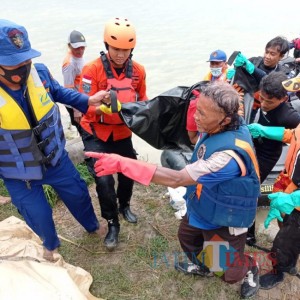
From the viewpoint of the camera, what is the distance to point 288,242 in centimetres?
263

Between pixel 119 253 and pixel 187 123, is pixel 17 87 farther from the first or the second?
pixel 119 253

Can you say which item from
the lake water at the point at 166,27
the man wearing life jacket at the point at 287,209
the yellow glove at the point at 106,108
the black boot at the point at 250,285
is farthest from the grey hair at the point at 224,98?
the lake water at the point at 166,27

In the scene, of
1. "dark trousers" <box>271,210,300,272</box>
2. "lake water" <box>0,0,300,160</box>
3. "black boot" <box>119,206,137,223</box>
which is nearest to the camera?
"dark trousers" <box>271,210,300,272</box>

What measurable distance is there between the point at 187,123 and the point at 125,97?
22.5 inches

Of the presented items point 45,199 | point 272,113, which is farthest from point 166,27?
point 45,199

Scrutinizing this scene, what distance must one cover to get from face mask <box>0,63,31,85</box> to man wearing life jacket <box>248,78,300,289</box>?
176cm

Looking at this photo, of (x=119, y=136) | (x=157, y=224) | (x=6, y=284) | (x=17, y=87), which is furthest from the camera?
(x=157, y=224)

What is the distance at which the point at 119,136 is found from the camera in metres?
3.12

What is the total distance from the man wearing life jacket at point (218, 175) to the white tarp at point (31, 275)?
2.55ft

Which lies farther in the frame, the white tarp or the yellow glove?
the yellow glove

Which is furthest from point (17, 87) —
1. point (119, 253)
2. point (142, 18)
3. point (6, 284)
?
point (142, 18)

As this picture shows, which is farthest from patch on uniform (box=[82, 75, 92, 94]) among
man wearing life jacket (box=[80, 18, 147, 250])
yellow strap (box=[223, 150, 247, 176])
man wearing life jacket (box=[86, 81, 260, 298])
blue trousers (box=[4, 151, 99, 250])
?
yellow strap (box=[223, 150, 247, 176])

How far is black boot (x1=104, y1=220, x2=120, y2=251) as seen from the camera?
320 centimetres

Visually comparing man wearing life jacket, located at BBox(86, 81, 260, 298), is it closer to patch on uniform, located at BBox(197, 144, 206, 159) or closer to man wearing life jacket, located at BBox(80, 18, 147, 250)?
patch on uniform, located at BBox(197, 144, 206, 159)
